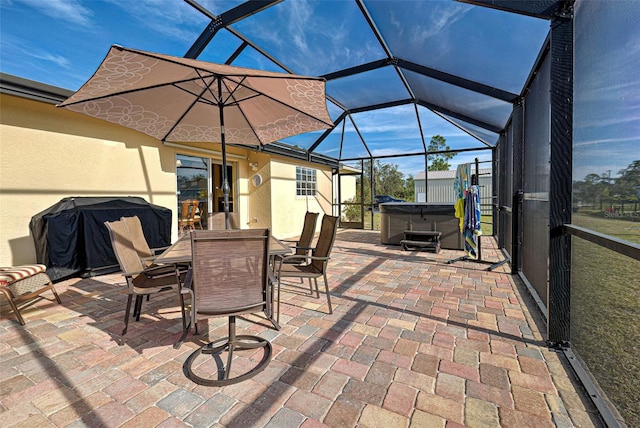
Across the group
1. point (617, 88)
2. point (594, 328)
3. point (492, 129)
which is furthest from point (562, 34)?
point (492, 129)

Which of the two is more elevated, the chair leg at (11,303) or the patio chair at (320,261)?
the patio chair at (320,261)

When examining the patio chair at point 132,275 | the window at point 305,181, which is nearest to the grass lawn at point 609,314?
the patio chair at point 132,275

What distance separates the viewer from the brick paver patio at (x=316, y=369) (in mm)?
1603

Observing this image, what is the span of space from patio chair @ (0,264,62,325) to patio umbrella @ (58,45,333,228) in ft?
6.05

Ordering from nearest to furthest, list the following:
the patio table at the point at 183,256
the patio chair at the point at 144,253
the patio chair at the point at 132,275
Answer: the patio table at the point at 183,256 < the patio chair at the point at 132,275 < the patio chair at the point at 144,253

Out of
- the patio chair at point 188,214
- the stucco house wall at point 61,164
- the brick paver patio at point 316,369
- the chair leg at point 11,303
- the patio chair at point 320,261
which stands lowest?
the brick paver patio at point 316,369

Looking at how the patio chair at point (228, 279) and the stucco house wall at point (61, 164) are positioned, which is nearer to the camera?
the patio chair at point (228, 279)

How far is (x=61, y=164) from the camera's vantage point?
4496 mm

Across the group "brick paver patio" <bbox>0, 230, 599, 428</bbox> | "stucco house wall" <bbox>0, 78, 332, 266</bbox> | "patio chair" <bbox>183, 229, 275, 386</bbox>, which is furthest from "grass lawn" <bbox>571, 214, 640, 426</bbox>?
"stucco house wall" <bbox>0, 78, 332, 266</bbox>

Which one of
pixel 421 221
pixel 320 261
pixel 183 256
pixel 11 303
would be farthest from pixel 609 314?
pixel 11 303

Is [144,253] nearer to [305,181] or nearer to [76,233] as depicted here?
[76,233]

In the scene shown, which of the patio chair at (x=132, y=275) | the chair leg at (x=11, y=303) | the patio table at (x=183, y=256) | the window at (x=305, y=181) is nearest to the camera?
the patio table at (x=183, y=256)

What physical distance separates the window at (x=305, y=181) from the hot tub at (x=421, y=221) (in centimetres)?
340

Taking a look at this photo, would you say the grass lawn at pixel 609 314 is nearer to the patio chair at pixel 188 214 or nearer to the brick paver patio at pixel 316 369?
the brick paver patio at pixel 316 369
